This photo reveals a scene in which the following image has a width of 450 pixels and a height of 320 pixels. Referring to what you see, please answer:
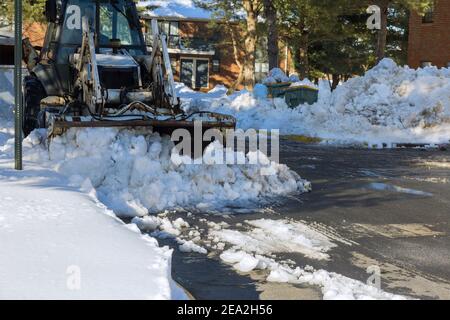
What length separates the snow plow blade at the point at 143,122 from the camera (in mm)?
8477

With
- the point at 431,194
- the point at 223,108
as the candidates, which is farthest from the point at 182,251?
the point at 223,108

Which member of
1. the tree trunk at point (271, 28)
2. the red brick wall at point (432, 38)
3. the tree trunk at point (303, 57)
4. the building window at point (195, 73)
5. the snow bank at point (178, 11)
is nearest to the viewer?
the tree trunk at point (271, 28)

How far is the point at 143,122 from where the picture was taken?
28.8 feet

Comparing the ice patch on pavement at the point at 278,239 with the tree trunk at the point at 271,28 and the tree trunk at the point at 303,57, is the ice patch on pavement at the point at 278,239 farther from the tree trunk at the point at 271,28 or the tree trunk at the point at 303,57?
the tree trunk at the point at 303,57

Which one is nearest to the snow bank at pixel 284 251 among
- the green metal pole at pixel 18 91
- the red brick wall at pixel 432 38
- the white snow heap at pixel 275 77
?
the green metal pole at pixel 18 91

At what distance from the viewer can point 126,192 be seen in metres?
8.09

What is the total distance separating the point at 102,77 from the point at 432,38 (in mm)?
23496

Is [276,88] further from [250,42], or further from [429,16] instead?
[250,42]

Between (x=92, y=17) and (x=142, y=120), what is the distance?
3.04m

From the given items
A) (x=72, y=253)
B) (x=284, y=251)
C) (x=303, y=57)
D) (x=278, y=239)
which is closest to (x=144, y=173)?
(x=278, y=239)

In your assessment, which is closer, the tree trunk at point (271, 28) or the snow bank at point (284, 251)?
the snow bank at point (284, 251)

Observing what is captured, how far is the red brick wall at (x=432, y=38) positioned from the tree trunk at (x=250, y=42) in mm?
8166

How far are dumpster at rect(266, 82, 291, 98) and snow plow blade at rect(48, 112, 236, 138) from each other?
14490mm
